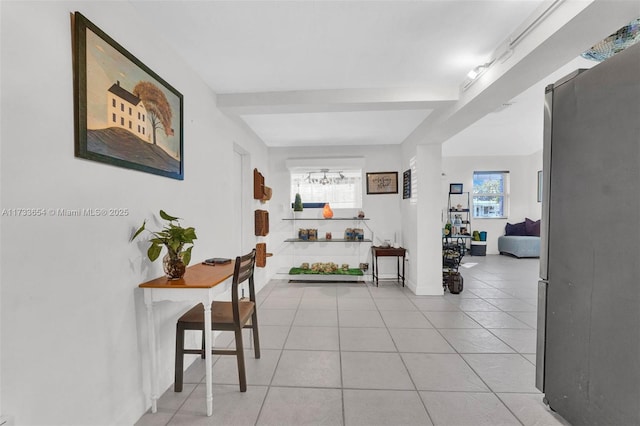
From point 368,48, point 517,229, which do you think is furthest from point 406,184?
point 517,229

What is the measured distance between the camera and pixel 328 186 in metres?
5.54

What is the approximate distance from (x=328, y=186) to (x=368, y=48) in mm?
3423

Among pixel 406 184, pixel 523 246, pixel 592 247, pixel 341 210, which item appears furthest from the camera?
pixel 523 246

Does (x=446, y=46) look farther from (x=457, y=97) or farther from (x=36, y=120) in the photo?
(x=36, y=120)

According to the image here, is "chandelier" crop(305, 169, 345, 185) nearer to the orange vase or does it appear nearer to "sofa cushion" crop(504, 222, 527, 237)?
the orange vase

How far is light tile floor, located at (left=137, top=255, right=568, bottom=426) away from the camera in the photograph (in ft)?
5.85

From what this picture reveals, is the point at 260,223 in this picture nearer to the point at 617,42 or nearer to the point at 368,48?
the point at 368,48

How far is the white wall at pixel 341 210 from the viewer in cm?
529

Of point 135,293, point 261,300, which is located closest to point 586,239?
point 135,293

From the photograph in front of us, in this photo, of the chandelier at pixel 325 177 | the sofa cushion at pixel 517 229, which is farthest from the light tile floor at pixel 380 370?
the sofa cushion at pixel 517 229

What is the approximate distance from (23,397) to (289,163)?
449cm

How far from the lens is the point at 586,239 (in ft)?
4.79

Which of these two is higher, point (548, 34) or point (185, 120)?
point (548, 34)

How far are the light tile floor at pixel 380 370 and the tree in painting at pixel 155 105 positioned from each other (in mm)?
1836
